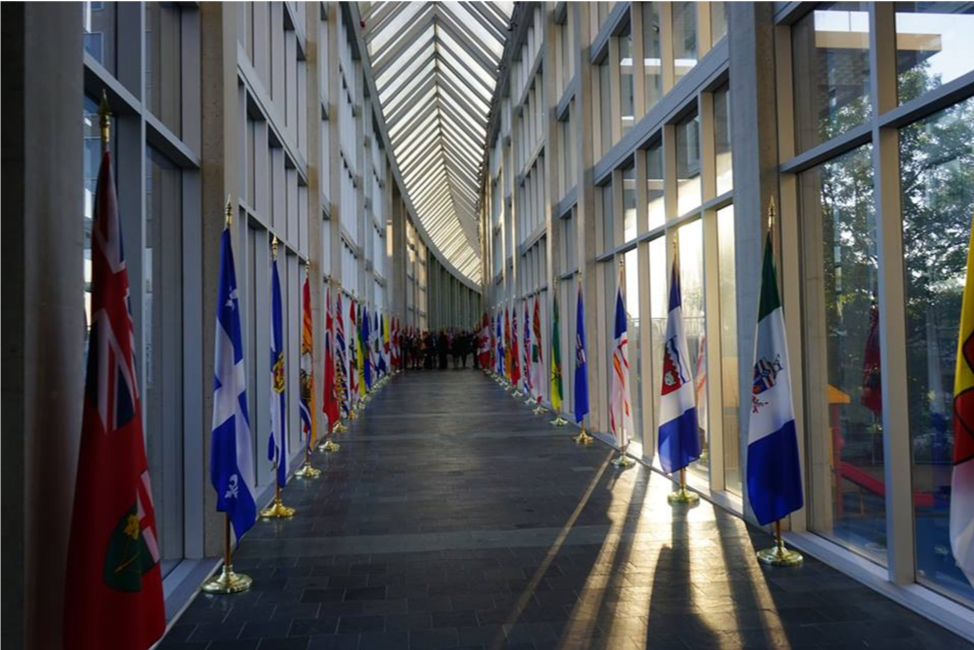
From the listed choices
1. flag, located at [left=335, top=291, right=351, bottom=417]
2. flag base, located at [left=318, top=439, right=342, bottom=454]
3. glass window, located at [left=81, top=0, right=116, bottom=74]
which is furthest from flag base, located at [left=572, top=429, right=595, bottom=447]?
glass window, located at [left=81, top=0, right=116, bottom=74]

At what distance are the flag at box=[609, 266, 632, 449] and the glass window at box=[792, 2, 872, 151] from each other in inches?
137

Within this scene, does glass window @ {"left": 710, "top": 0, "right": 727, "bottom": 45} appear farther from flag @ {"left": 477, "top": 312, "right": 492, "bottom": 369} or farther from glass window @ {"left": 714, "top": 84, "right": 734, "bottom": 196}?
flag @ {"left": 477, "top": 312, "right": 492, "bottom": 369}

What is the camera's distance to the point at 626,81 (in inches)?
469

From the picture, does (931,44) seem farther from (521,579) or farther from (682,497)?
(682,497)

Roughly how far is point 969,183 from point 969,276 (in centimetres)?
131

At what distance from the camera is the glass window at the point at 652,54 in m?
10.0

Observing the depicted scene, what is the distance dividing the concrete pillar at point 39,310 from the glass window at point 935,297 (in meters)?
4.64

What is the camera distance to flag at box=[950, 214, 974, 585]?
3496mm

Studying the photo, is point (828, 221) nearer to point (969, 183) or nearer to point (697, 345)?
point (969, 183)

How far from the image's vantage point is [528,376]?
19062 mm

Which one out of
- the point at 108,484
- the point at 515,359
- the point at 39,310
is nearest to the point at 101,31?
the point at 39,310

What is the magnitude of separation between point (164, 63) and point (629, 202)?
24.6 feet

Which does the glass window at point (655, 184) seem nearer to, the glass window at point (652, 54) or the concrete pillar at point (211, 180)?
the glass window at point (652, 54)

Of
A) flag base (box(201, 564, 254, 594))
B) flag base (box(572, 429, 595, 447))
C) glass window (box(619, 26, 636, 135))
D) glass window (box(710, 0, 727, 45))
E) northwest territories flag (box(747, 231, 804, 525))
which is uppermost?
glass window (box(619, 26, 636, 135))
